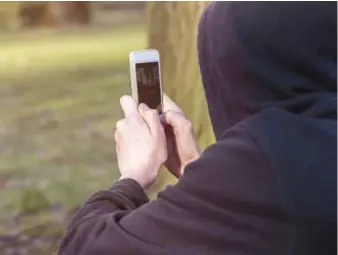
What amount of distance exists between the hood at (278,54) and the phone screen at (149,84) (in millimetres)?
220

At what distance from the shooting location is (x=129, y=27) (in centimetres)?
129

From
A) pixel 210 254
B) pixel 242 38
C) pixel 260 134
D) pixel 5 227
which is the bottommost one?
pixel 5 227

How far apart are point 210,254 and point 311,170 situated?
0.14 m

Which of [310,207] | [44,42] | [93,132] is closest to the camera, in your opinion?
[310,207]

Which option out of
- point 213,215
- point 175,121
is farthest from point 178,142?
point 213,215

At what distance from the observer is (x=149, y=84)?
97 centimetres

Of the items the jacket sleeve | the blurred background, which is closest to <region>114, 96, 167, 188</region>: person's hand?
the jacket sleeve

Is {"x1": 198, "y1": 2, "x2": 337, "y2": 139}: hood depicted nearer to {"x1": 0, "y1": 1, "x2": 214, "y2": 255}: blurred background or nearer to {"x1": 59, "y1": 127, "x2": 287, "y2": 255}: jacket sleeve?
→ {"x1": 59, "y1": 127, "x2": 287, "y2": 255}: jacket sleeve

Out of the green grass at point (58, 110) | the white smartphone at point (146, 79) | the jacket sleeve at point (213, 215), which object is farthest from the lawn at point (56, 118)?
the jacket sleeve at point (213, 215)

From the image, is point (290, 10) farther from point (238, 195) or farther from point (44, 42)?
point (44, 42)

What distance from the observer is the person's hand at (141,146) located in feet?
2.85

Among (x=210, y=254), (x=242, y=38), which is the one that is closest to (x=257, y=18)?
(x=242, y=38)

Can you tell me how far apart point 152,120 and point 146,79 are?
93 millimetres

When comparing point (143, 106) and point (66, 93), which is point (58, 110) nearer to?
point (66, 93)
